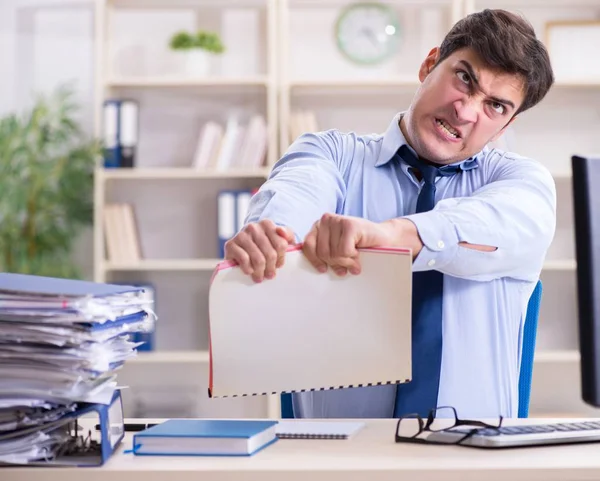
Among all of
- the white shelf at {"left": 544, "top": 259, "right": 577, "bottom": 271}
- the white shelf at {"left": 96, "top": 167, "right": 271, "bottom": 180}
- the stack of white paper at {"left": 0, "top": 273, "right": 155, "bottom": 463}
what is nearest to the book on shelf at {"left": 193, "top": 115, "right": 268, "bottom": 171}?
the white shelf at {"left": 96, "top": 167, "right": 271, "bottom": 180}

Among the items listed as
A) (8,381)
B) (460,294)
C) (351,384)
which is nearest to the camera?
(8,381)

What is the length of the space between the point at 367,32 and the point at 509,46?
293 cm

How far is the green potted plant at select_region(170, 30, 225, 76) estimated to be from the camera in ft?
14.0

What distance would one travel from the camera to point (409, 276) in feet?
4.17

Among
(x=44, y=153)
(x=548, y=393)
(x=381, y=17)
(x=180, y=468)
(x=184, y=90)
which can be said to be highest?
(x=381, y=17)

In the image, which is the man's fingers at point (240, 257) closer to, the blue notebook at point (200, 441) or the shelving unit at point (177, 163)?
the blue notebook at point (200, 441)

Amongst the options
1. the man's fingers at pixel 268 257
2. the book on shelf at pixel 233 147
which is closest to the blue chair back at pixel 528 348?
the man's fingers at pixel 268 257

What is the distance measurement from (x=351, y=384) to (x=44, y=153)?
3.27 m

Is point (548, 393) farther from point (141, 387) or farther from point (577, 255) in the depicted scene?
point (577, 255)

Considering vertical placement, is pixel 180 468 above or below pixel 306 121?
below

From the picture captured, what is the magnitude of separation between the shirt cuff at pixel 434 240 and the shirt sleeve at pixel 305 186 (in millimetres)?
221

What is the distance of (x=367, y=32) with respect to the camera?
4.50 meters

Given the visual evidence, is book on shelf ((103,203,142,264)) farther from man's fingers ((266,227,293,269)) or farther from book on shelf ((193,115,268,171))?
man's fingers ((266,227,293,269))

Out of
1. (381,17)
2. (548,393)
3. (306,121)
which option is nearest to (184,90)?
(306,121)
